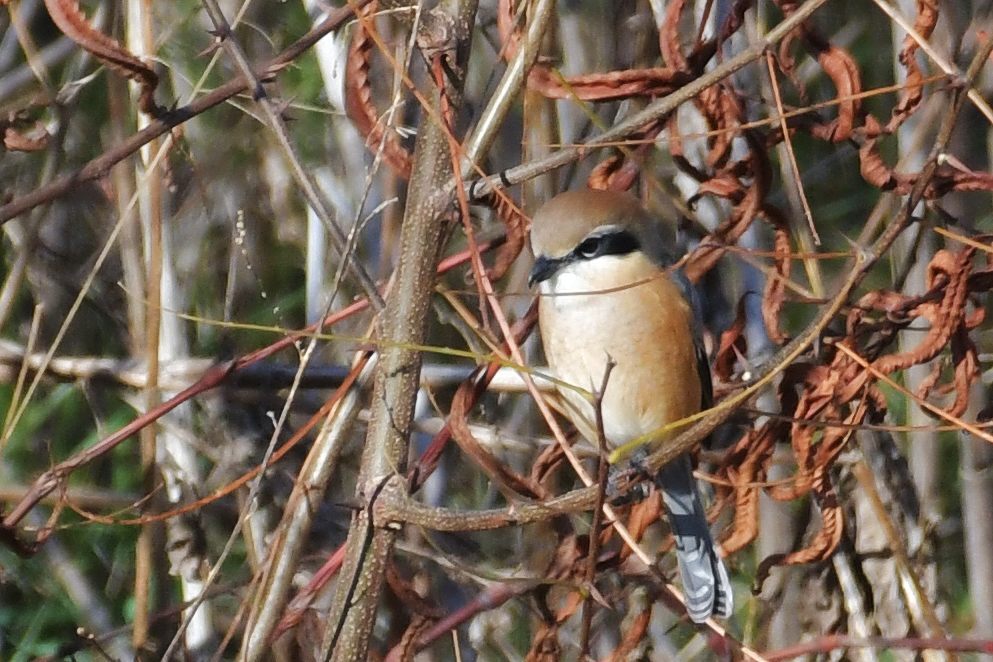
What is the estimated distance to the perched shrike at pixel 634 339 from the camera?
7.48ft

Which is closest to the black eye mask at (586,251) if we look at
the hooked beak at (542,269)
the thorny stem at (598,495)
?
the hooked beak at (542,269)

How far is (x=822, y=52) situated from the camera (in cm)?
185

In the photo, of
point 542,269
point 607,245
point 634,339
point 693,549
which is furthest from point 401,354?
point 693,549

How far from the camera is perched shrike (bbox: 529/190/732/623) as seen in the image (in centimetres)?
228

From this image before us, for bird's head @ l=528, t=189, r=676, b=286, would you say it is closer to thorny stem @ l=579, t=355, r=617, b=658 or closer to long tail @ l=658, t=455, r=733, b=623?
long tail @ l=658, t=455, r=733, b=623

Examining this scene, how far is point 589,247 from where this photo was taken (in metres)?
2.22

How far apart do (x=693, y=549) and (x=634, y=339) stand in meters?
0.43

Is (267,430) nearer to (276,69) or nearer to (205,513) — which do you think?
(205,513)

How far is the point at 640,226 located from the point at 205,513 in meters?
1.20

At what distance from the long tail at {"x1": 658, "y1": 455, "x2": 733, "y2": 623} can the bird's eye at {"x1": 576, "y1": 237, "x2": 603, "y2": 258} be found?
443mm

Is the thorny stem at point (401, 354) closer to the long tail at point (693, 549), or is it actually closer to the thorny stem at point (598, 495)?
the thorny stem at point (598, 495)

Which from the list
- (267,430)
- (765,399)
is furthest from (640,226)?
(267,430)

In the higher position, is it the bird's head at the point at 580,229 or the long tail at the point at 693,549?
the bird's head at the point at 580,229

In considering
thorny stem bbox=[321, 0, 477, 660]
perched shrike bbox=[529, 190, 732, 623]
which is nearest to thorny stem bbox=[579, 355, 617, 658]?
thorny stem bbox=[321, 0, 477, 660]
